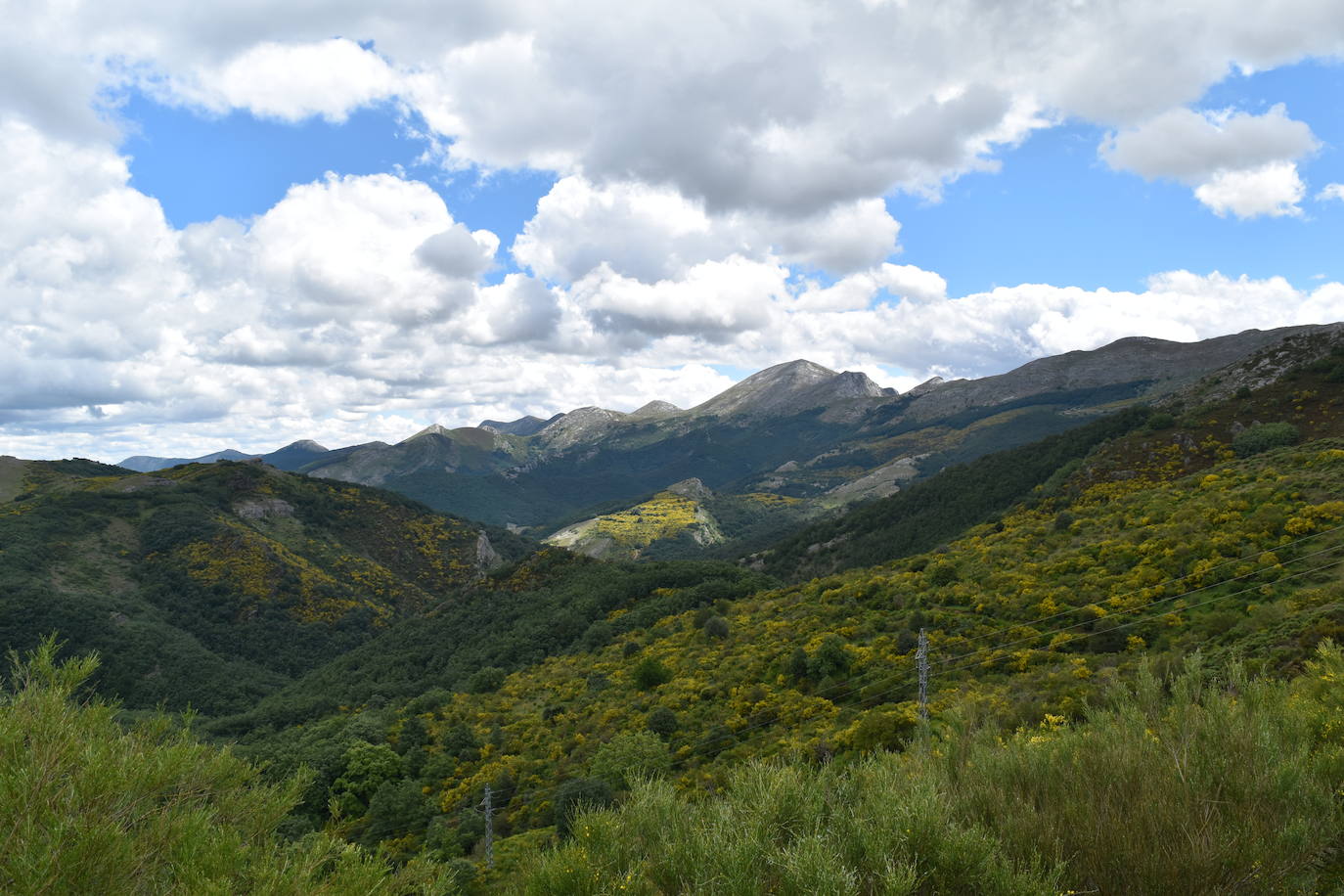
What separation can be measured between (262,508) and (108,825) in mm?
171553

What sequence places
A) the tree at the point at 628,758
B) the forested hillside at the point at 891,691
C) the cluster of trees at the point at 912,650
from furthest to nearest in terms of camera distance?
the tree at the point at 628,758, the cluster of trees at the point at 912,650, the forested hillside at the point at 891,691

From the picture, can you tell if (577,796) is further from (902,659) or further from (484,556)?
(484,556)

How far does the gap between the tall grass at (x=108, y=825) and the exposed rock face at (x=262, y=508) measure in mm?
164645

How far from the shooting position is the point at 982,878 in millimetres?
5766

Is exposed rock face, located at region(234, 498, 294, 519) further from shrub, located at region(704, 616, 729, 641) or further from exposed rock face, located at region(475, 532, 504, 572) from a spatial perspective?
shrub, located at region(704, 616, 729, 641)

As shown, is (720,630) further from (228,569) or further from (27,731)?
(228,569)

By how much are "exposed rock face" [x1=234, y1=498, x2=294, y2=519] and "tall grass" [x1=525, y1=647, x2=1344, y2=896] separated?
171m

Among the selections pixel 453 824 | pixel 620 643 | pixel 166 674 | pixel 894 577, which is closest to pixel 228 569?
pixel 166 674

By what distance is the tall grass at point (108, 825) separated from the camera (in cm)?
576

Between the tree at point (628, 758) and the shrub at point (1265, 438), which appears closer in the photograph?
the tree at point (628, 758)

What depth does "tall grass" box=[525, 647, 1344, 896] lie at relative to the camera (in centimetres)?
564

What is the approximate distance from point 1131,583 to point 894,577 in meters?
15.4

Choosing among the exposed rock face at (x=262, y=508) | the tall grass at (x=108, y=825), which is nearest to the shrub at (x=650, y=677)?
the tall grass at (x=108, y=825)

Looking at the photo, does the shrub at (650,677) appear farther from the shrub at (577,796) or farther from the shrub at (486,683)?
the shrub at (486,683)
